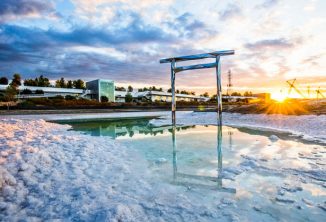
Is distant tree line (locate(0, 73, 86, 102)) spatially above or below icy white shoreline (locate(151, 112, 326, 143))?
above

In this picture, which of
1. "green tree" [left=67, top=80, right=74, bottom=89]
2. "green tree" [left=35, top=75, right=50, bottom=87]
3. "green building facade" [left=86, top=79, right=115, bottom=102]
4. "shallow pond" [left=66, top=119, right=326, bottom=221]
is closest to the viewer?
"shallow pond" [left=66, top=119, right=326, bottom=221]

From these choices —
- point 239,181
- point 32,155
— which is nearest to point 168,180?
point 239,181

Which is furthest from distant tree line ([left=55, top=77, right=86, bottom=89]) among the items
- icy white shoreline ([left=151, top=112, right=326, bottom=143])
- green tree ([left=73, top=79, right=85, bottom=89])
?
icy white shoreline ([left=151, top=112, right=326, bottom=143])

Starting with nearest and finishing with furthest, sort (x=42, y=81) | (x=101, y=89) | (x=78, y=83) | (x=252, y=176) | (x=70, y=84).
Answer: (x=252, y=176), (x=101, y=89), (x=42, y=81), (x=70, y=84), (x=78, y=83)

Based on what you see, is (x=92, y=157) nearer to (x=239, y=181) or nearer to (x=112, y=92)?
(x=239, y=181)

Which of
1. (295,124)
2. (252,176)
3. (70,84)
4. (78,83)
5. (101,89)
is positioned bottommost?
(252,176)

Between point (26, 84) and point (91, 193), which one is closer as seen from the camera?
point (91, 193)

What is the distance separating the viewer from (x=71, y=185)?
3.80 metres

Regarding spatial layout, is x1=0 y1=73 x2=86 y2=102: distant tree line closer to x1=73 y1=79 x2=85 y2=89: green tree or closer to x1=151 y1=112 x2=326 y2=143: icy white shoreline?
x1=73 y1=79 x2=85 y2=89: green tree

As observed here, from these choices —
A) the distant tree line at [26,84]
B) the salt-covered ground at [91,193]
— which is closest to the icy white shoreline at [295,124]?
the salt-covered ground at [91,193]

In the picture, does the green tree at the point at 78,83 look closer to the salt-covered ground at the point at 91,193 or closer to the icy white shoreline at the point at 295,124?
the icy white shoreline at the point at 295,124

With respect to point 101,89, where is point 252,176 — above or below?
below

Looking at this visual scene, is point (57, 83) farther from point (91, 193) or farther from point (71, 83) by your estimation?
point (91, 193)

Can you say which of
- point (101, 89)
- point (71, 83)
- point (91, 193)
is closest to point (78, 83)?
point (71, 83)
